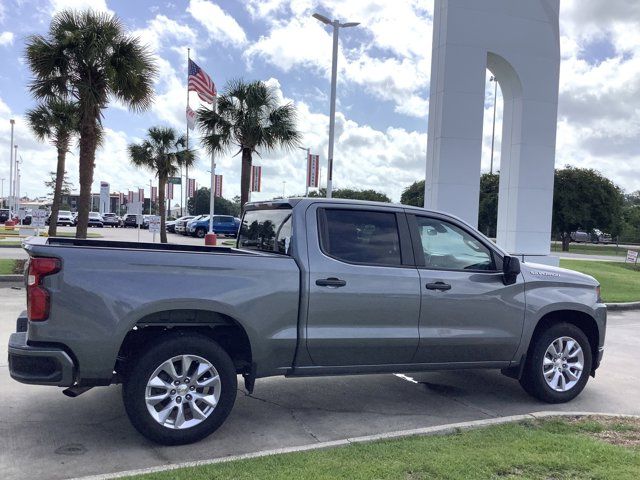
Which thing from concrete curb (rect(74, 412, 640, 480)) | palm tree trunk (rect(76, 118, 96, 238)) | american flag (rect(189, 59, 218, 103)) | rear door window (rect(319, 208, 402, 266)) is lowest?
concrete curb (rect(74, 412, 640, 480))

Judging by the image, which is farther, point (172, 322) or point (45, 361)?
point (172, 322)

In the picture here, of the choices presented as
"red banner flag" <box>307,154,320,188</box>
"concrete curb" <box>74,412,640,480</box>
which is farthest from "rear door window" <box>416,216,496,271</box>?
"red banner flag" <box>307,154,320,188</box>

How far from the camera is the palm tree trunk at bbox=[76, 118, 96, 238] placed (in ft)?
51.8

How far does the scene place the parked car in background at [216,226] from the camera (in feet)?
132

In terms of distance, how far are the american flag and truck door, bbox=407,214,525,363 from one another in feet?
65.3

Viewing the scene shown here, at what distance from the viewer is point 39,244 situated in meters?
4.07

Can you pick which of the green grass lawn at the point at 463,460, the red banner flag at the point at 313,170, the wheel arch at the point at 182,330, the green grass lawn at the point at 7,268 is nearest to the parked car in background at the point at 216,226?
the red banner flag at the point at 313,170

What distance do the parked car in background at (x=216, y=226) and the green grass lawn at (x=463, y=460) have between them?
36.4m

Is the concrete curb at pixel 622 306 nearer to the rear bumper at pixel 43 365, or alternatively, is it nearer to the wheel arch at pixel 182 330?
the wheel arch at pixel 182 330

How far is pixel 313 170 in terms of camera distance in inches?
1597

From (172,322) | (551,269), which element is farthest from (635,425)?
(172,322)

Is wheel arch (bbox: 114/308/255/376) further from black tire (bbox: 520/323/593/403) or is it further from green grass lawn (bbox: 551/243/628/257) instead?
green grass lawn (bbox: 551/243/628/257)

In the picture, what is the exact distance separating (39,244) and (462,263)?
3.59m

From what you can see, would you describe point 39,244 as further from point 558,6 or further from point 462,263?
point 558,6
